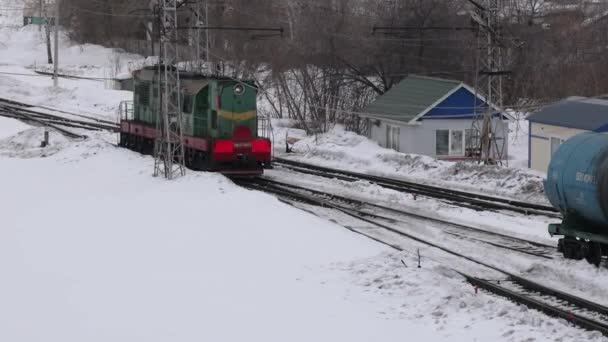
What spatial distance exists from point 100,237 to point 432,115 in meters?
25.2

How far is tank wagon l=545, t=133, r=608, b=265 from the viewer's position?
1766 cm

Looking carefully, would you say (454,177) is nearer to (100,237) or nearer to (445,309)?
(100,237)

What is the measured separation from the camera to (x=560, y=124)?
3684 centimetres

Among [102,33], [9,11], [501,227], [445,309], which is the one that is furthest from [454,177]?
[9,11]

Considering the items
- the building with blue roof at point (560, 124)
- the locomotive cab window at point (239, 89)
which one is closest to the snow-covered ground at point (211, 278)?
the locomotive cab window at point (239, 89)

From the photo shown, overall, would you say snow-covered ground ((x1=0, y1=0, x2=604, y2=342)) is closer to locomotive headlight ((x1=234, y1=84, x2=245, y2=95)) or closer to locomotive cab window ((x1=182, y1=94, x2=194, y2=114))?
locomotive headlight ((x1=234, y1=84, x2=245, y2=95))

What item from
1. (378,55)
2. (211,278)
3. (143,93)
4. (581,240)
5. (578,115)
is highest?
(378,55)

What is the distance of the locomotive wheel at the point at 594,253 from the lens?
18094mm

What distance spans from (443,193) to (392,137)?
1822cm

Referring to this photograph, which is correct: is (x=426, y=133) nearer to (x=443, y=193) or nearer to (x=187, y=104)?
(x=187, y=104)

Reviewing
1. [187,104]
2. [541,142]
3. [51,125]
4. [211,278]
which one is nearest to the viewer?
[211,278]

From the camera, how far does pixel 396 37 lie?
57031 millimetres

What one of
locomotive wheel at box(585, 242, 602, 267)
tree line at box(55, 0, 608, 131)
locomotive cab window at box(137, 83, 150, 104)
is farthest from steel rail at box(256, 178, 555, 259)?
tree line at box(55, 0, 608, 131)

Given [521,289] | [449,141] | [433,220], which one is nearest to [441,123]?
[449,141]
